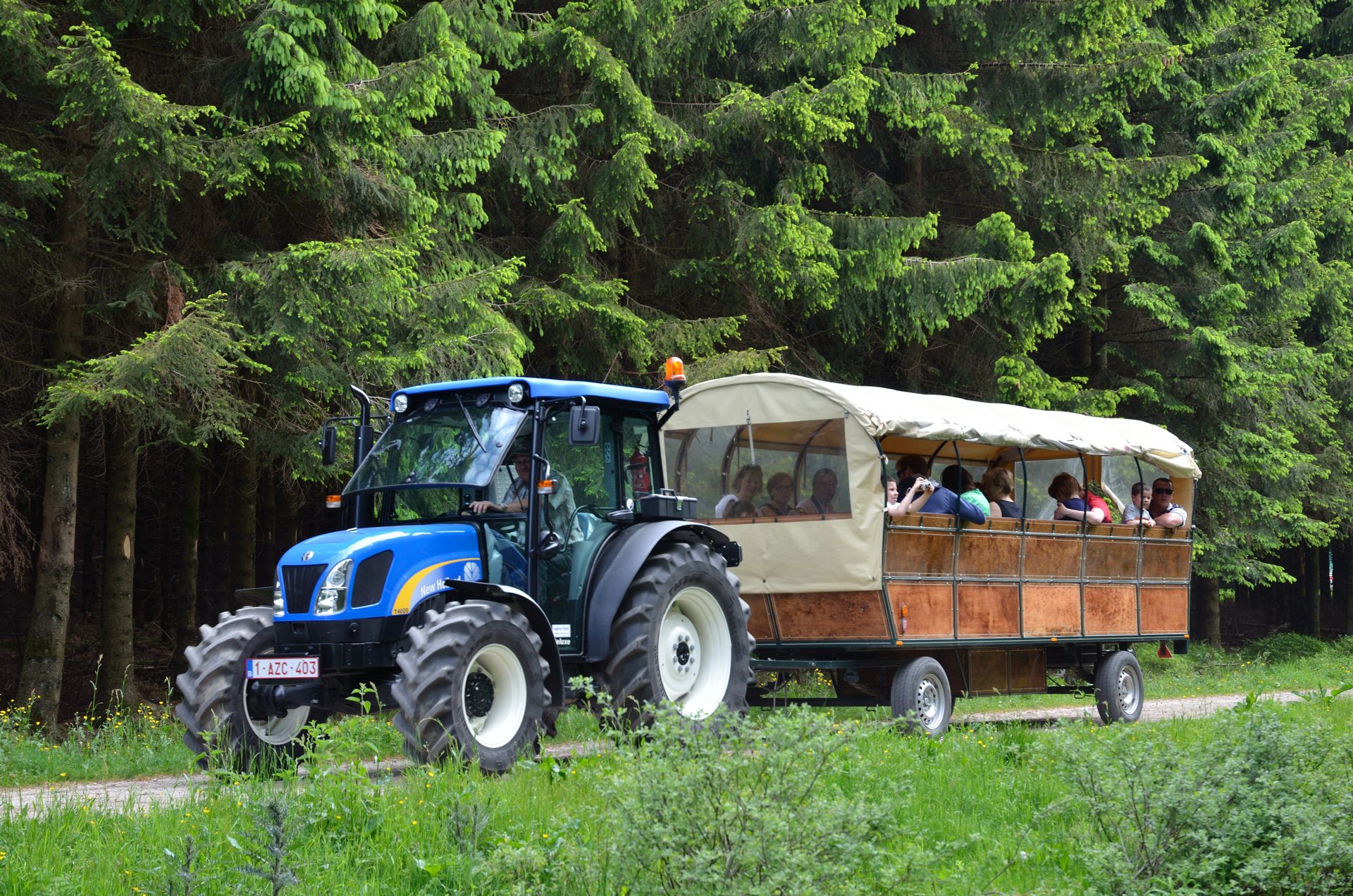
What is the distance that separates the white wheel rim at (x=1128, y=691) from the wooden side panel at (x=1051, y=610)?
1.18 metres

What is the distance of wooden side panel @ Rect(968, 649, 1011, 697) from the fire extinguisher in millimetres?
3720

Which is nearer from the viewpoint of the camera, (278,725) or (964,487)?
(278,725)

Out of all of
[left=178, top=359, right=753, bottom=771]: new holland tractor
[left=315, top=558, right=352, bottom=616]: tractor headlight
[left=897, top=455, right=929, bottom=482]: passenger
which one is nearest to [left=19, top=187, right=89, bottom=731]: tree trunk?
[left=178, top=359, right=753, bottom=771]: new holland tractor

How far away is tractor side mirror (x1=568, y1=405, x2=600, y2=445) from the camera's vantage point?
880 cm

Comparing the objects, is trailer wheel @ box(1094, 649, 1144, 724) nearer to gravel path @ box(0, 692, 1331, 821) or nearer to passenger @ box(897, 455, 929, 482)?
gravel path @ box(0, 692, 1331, 821)

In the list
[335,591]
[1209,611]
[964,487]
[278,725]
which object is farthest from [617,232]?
[1209,611]

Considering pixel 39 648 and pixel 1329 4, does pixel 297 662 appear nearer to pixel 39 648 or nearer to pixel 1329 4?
pixel 39 648

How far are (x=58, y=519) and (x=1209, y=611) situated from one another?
22861mm

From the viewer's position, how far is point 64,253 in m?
13.5

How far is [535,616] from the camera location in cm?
899

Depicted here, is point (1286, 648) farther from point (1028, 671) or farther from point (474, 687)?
point (474, 687)

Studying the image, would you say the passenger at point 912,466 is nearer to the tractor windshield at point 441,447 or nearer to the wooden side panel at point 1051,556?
the wooden side panel at point 1051,556

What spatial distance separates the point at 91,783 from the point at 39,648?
4.82m

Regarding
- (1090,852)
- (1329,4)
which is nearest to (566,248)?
(1090,852)
